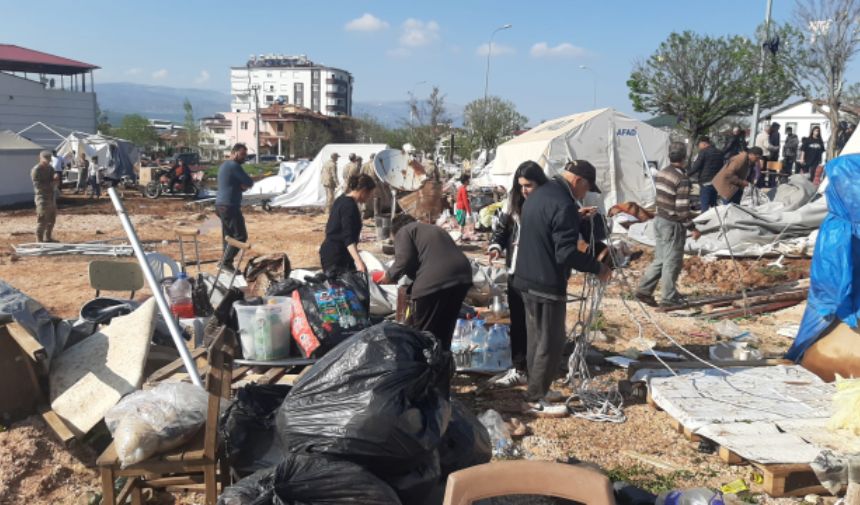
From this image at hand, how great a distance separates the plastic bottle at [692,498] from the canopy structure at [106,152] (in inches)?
984

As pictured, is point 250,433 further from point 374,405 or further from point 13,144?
point 13,144

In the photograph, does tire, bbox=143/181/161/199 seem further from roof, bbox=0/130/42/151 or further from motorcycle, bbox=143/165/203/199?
roof, bbox=0/130/42/151

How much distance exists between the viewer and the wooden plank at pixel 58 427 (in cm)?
349

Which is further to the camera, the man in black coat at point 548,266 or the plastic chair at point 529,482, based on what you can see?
the man in black coat at point 548,266

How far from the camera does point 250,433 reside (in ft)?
10.2

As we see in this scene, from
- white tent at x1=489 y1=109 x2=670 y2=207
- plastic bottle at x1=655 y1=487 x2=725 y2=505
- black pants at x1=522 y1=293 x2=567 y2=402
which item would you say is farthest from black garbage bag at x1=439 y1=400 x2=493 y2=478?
white tent at x1=489 y1=109 x2=670 y2=207

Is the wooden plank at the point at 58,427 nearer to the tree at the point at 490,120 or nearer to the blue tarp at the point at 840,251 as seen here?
the blue tarp at the point at 840,251

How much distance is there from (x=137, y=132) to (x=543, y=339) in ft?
252

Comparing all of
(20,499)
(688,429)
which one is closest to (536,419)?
(688,429)

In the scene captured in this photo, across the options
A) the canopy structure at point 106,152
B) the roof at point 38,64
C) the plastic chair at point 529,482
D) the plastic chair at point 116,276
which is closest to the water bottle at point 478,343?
the plastic chair at point 116,276

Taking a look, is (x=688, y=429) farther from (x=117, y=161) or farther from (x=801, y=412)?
(x=117, y=161)

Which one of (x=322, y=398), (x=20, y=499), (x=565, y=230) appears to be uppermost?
(x=565, y=230)

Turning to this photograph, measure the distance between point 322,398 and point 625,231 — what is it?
36.3 feet

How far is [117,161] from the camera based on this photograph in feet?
82.2
